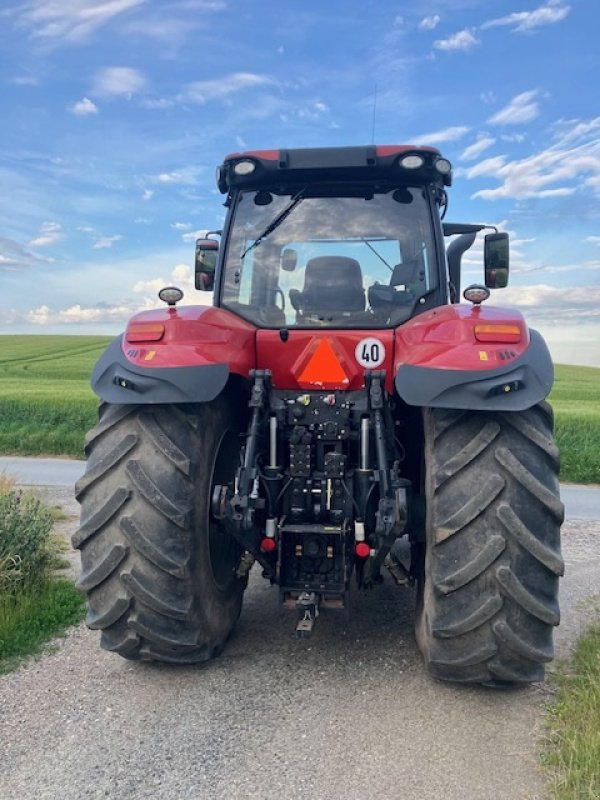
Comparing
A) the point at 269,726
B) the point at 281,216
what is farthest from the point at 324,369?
the point at 269,726

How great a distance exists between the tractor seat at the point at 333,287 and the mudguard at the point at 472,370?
79 centimetres

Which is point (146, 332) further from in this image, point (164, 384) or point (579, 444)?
point (579, 444)

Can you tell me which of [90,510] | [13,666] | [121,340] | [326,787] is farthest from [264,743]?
[121,340]

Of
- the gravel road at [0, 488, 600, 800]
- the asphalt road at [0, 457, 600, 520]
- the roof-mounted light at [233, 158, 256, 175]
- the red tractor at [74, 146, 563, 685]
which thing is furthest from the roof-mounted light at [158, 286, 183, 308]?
the asphalt road at [0, 457, 600, 520]

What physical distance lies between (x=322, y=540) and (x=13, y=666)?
1.69 meters

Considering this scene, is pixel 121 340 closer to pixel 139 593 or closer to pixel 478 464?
pixel 139 593

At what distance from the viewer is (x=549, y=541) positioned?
3.06m

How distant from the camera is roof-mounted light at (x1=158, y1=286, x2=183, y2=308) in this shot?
135 inches

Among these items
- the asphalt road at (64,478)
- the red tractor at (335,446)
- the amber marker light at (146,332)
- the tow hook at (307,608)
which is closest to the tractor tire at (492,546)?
the red tractor at (335,446)

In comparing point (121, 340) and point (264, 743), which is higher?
point (121, 340)

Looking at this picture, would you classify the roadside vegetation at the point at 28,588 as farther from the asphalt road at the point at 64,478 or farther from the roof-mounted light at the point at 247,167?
the asphalt road at the point at 64,478

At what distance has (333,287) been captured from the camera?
394 cm

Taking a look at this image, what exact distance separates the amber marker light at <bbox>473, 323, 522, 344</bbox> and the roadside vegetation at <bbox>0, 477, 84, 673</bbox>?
279cm

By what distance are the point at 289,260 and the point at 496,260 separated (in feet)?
4.58
